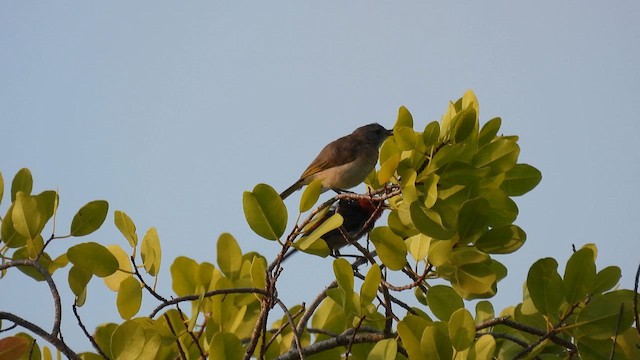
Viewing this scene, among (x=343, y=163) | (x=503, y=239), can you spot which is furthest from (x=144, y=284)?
(x=343, y=163)

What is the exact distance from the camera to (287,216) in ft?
10.6

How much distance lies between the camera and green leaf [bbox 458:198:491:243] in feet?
9.98

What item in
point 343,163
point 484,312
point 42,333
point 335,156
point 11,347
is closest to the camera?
point 11,347

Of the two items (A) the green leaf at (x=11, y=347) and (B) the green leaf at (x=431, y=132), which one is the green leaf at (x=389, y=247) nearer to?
(B) the green leaf at (x=431, y=132)

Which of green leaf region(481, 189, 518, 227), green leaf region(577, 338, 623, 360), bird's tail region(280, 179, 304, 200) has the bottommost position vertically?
green leaf region(577, 338, 623, 360)

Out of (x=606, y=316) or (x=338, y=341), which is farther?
(x=338, y=341)

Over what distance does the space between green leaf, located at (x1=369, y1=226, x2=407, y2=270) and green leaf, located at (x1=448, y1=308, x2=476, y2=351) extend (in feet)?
1.57

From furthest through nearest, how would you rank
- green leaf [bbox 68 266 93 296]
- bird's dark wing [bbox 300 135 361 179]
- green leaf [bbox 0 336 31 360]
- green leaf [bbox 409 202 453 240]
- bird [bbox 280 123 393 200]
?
bird's dark wing [bbox 300 135 361 179] → bird [bbox 280 123 393 200] → green leaf [bbox 68 266 93 296] → green leaf [bbox 409 202 453 240] → green leaf [bbox 0 336 31 360]

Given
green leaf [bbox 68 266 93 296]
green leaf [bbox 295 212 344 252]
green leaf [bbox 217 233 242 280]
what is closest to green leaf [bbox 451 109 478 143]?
green leaf [bbox 295 212 344 252]

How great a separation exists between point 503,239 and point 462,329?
518mm

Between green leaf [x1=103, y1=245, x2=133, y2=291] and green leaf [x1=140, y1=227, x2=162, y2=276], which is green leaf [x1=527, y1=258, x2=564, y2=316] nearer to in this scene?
green leaf [x1=140, y1=227, x2=162, y2=276]

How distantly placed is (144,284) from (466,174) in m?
1.44

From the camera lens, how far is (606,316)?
307 cm

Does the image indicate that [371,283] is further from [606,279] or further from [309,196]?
[606,279]
